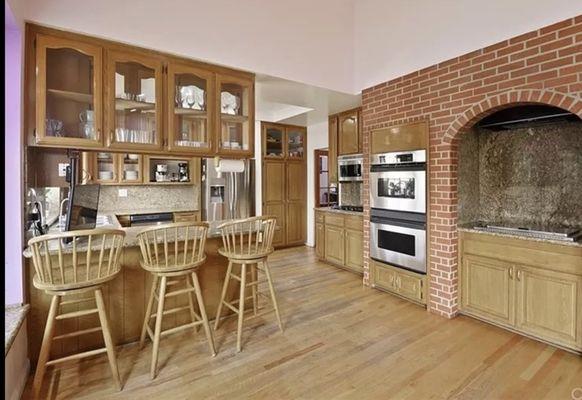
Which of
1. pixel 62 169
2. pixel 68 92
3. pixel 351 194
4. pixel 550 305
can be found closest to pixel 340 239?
pixel 351 194

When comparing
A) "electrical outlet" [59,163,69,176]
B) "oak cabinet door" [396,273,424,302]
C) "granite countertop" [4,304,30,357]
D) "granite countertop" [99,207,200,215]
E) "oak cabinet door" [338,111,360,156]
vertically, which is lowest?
"oak cabinet door" [396,273,424,302]

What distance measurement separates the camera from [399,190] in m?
3.37

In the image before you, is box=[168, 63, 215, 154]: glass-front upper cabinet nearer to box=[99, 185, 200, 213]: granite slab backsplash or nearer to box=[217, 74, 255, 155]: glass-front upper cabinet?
box=[217, 74, 255, 155]: glass-front upper cabinet

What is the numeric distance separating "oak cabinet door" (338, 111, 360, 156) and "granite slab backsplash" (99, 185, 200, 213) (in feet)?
8.46

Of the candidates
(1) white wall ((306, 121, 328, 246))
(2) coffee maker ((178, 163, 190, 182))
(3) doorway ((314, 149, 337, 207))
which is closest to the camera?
(2) coffee maker ((178, 163, 190, 182))

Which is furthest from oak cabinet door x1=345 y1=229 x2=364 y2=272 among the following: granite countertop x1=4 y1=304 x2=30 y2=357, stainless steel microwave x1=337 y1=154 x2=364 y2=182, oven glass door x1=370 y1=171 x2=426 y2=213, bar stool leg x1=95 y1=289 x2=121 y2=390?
granite countertop x1=4 y1=304 x2=30 y2=357

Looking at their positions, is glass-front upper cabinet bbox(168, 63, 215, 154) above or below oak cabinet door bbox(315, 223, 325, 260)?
above

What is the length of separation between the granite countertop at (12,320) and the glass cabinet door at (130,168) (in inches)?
115

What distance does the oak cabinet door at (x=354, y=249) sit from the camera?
421 centimetres

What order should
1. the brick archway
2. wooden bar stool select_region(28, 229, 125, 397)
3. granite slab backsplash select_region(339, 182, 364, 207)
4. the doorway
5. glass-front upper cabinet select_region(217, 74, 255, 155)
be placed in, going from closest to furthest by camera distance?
wooden bar stool select_region(28, 229, 125, 397), the brick archway, glass-front upper cabinet select_region(217, 74, 255, 155), granite slab backsplash select_region(339, 182, 364, 207), the doorway

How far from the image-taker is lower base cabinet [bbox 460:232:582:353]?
232cm

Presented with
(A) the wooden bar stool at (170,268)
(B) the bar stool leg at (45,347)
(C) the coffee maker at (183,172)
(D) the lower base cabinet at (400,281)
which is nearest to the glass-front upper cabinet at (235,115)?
(A) the wooden bar stool at (170,268)

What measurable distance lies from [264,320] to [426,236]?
1.78 meters

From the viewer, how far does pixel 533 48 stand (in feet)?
7.95
